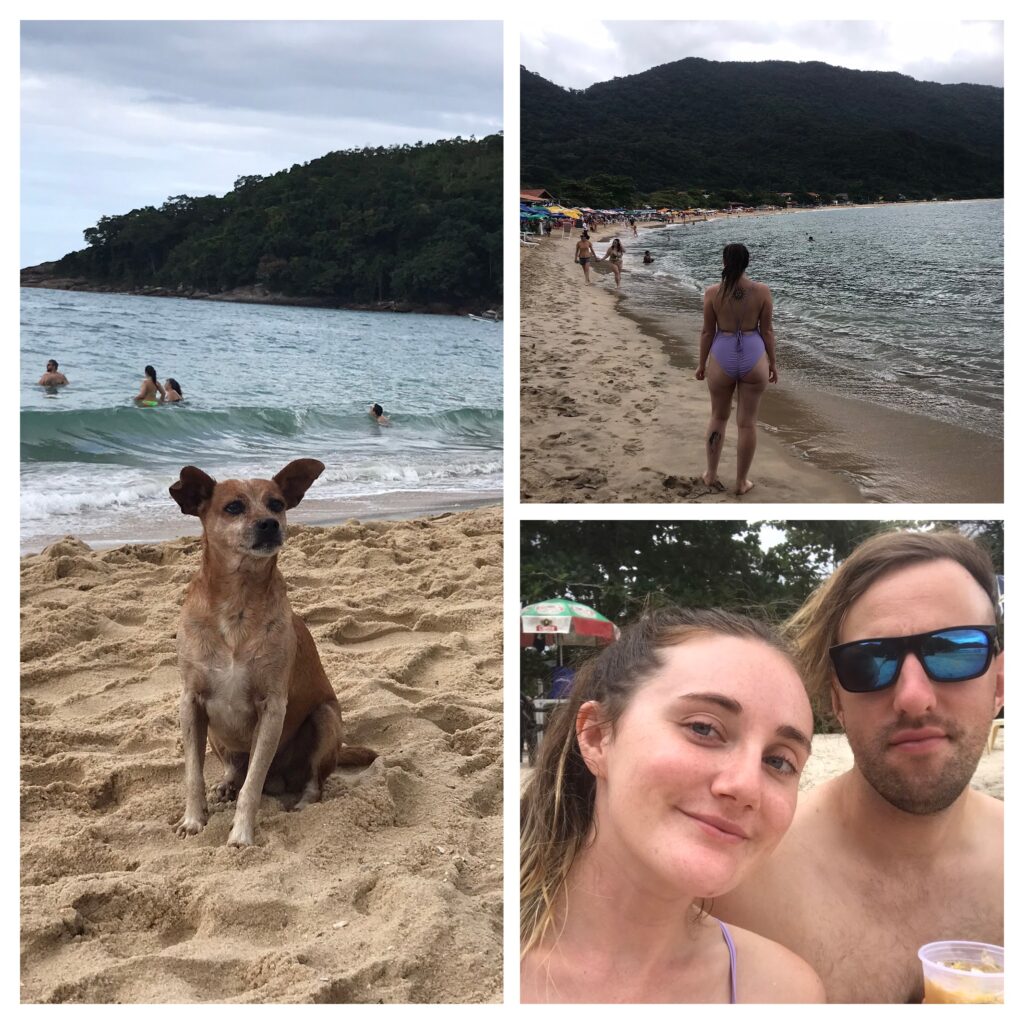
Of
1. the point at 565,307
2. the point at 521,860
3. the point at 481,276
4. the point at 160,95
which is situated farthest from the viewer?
the point at 160,95

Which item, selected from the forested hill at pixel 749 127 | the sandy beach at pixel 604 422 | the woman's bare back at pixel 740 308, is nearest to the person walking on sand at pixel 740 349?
the woman's bare back at pixel 740 308

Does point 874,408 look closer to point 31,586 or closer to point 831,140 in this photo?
point 831,140

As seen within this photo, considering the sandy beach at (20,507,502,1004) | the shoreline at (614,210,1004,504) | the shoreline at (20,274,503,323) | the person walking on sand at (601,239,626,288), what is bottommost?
the sandy beach at (20,507,502,1004)

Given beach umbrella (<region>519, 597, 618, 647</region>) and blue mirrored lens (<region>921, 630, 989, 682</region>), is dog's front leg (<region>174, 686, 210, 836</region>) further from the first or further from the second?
blue mirrored lens (<region>921, 630, 989, 682</region>)

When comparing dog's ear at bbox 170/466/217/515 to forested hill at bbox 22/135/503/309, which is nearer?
dog's ear at bbox 170/466/217/515

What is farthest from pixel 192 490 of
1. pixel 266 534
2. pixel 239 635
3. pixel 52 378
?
pixel 52 378

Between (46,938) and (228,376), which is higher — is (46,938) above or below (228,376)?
below

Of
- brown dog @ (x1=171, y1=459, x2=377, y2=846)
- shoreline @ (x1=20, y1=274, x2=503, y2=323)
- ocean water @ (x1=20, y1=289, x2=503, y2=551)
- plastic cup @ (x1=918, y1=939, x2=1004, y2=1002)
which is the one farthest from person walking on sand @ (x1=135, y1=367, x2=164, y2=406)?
shoreline @ (x1=20, y1=274, x2=503, y2=323)

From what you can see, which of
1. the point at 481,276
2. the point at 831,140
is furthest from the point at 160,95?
the point at 831,140

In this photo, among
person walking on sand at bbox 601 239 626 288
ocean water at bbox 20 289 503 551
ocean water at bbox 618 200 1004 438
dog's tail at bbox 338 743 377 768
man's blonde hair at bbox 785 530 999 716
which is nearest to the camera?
man's blonde hair at bbox 785 530 999 716
